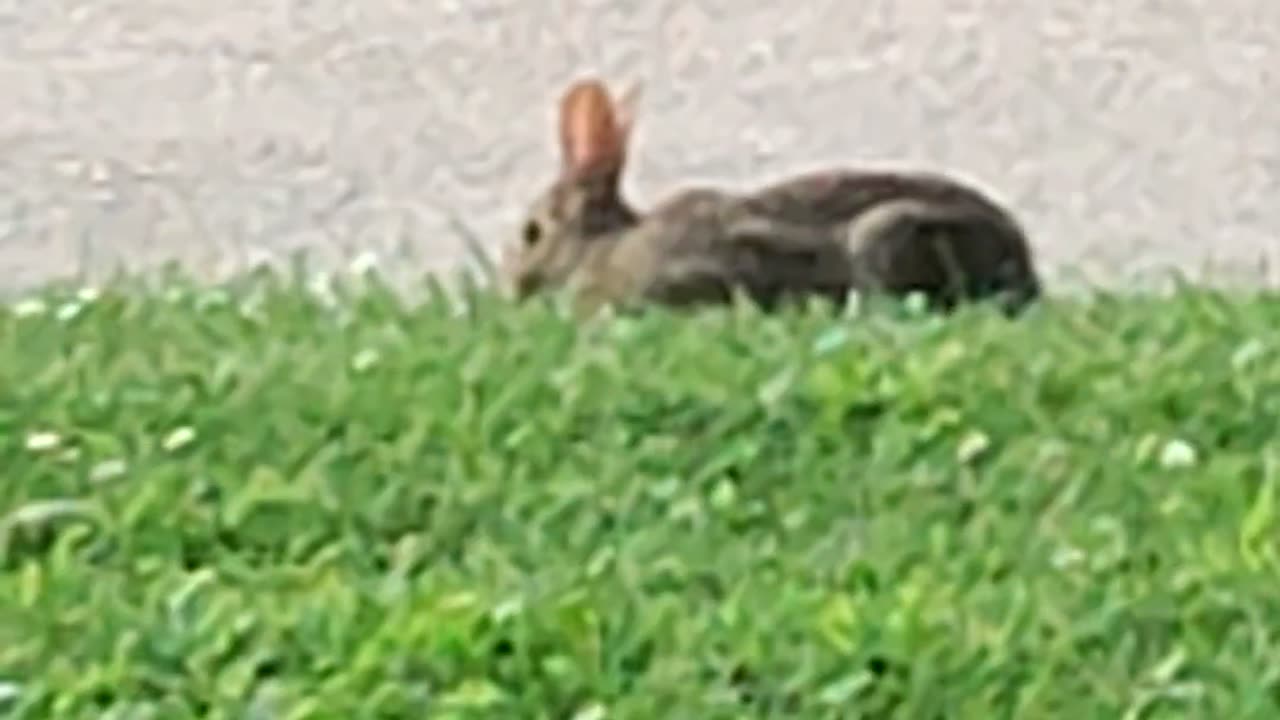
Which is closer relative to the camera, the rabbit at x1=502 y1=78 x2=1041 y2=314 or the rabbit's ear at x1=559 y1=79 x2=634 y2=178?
the rabbit at x1=502 y1=78 x2=1041 y2=314

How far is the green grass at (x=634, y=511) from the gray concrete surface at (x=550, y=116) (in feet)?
4.39

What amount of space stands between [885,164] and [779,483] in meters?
2.61

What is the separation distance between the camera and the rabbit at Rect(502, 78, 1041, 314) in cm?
555

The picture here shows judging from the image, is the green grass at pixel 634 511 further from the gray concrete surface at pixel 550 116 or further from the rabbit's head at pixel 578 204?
the gray concrete surface at pixel 550 116

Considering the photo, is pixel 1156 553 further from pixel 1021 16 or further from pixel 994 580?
pixel 1021 16

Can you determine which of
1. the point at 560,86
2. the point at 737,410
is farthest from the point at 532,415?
the point at 560,86

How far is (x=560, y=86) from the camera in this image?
24.2ft

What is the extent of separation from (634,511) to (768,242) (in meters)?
1.22

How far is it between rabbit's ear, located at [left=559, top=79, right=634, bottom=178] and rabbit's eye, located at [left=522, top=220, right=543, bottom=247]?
8 cm

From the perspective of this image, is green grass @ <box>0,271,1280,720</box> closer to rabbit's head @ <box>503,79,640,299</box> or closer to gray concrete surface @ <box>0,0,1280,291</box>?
rabbit's head @ <box>503,79,640,299</box>

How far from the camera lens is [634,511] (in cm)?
437

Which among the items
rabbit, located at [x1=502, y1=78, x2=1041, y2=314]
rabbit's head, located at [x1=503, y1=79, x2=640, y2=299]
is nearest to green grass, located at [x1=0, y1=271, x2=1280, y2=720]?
rabbit, located at [x1=502, y1=78, x2=1041, y2=314]

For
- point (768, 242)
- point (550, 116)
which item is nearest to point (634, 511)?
point (768, 242)

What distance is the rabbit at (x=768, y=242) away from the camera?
5.55 meters
